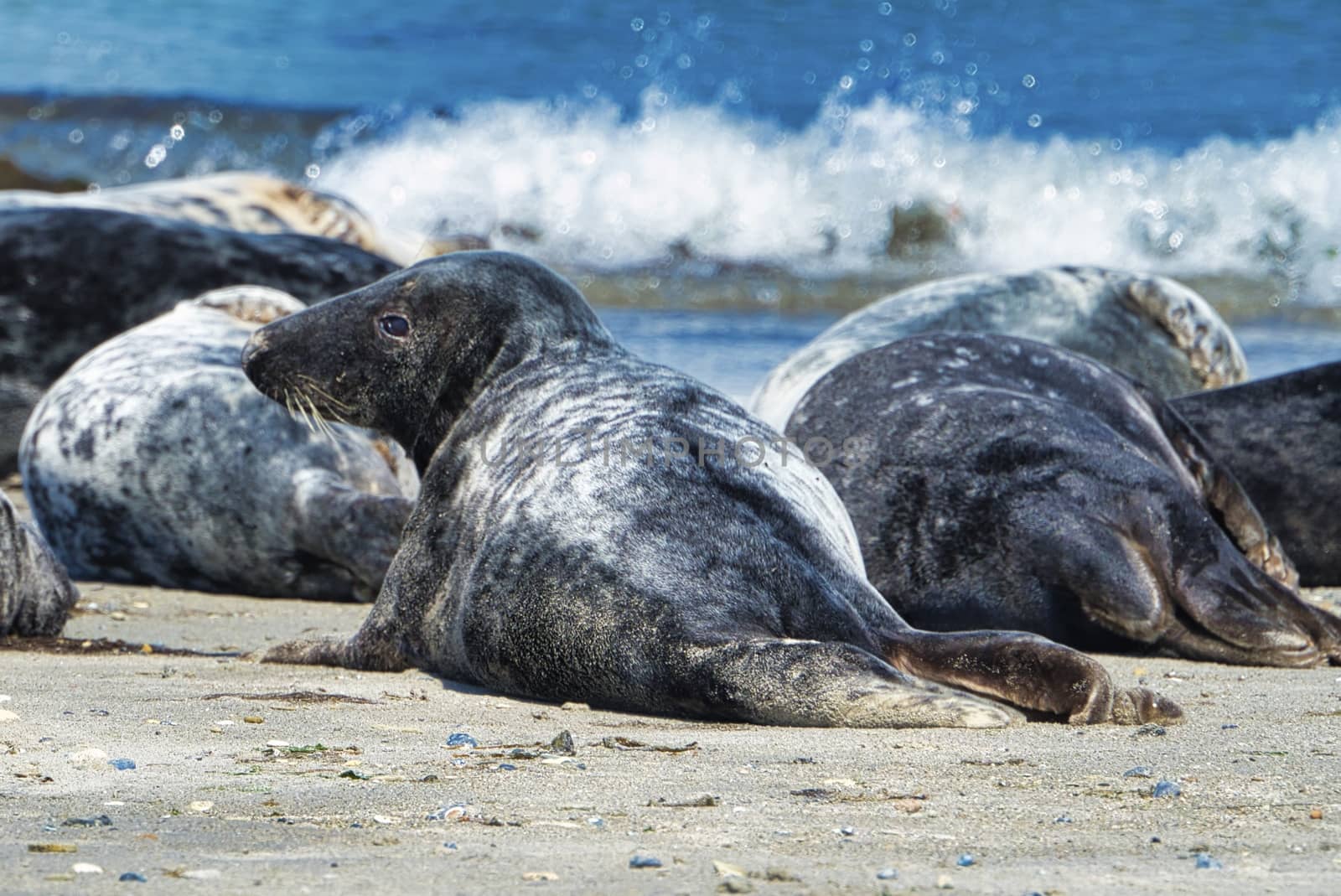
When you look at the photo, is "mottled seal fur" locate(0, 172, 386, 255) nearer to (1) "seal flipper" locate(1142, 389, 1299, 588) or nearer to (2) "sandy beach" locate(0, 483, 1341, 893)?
(1) "seal flipper" locate(1142, 389, 1299, 588)

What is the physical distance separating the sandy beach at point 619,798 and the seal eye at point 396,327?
947 millimetres

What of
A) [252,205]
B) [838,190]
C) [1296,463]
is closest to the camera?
[1296,463]

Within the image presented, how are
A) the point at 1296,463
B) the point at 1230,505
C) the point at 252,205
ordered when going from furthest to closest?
the point at 252,205, the point at 1296,463, the point at 1230,505

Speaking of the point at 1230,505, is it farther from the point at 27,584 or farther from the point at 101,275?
the point at 101,275

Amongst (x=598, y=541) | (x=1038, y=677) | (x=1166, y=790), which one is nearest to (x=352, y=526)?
(x=598, y=541)

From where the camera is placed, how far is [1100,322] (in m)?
7.25

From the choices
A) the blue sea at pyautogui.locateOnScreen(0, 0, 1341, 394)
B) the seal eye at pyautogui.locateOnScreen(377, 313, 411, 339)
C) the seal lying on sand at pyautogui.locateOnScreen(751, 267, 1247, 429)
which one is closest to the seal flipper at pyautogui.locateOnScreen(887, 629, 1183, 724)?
the seal eye at pyautogui.locateOnScreen(377, 313, 411, 339)

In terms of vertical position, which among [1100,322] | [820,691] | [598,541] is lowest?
[820,691]

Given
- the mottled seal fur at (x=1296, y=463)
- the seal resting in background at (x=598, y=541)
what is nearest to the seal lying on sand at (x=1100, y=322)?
the mottled seal fur at (x=1296, y=463)

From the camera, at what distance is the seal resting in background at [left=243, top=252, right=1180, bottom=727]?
3393mm

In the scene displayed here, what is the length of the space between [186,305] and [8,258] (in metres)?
1.12

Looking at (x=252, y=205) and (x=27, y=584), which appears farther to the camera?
(x=252, y=205)

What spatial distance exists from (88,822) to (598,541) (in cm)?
137

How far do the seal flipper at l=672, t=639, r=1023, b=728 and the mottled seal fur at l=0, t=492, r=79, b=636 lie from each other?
2.08 metres
